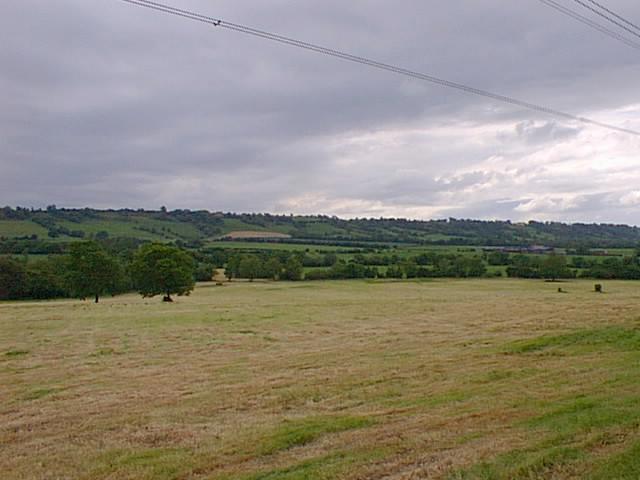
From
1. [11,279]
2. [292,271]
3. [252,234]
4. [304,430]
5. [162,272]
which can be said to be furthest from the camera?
[252,234]

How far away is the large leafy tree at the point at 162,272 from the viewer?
64.7 metres

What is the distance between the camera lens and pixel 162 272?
64.4m

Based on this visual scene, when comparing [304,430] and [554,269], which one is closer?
[304,430]

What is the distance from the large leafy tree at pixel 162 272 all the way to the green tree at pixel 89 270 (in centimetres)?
449

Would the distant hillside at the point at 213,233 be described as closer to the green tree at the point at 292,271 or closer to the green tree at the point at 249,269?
the green tree at the point at 249,269

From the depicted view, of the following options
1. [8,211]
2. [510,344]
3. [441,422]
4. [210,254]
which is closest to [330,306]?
[510,344]

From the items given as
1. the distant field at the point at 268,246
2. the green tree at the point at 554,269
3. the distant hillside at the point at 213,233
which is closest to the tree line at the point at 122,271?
the green tree at the point at 554,269

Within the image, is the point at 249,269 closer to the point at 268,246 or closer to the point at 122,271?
the point at 122,271

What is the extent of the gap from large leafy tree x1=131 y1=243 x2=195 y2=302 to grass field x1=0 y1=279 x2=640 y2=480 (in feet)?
125

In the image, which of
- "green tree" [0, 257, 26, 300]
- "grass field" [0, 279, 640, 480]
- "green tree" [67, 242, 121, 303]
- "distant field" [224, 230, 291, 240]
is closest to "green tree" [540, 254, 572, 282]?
"green tree" [67, 242, 121, 303]

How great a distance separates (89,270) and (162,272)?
32.4ft

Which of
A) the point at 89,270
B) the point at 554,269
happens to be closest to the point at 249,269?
the point at 89,270

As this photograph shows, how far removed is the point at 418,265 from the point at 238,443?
92987mm

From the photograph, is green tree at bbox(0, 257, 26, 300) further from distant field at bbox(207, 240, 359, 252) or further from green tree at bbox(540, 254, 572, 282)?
green tree at bbox(540, 254, 572, 282)
